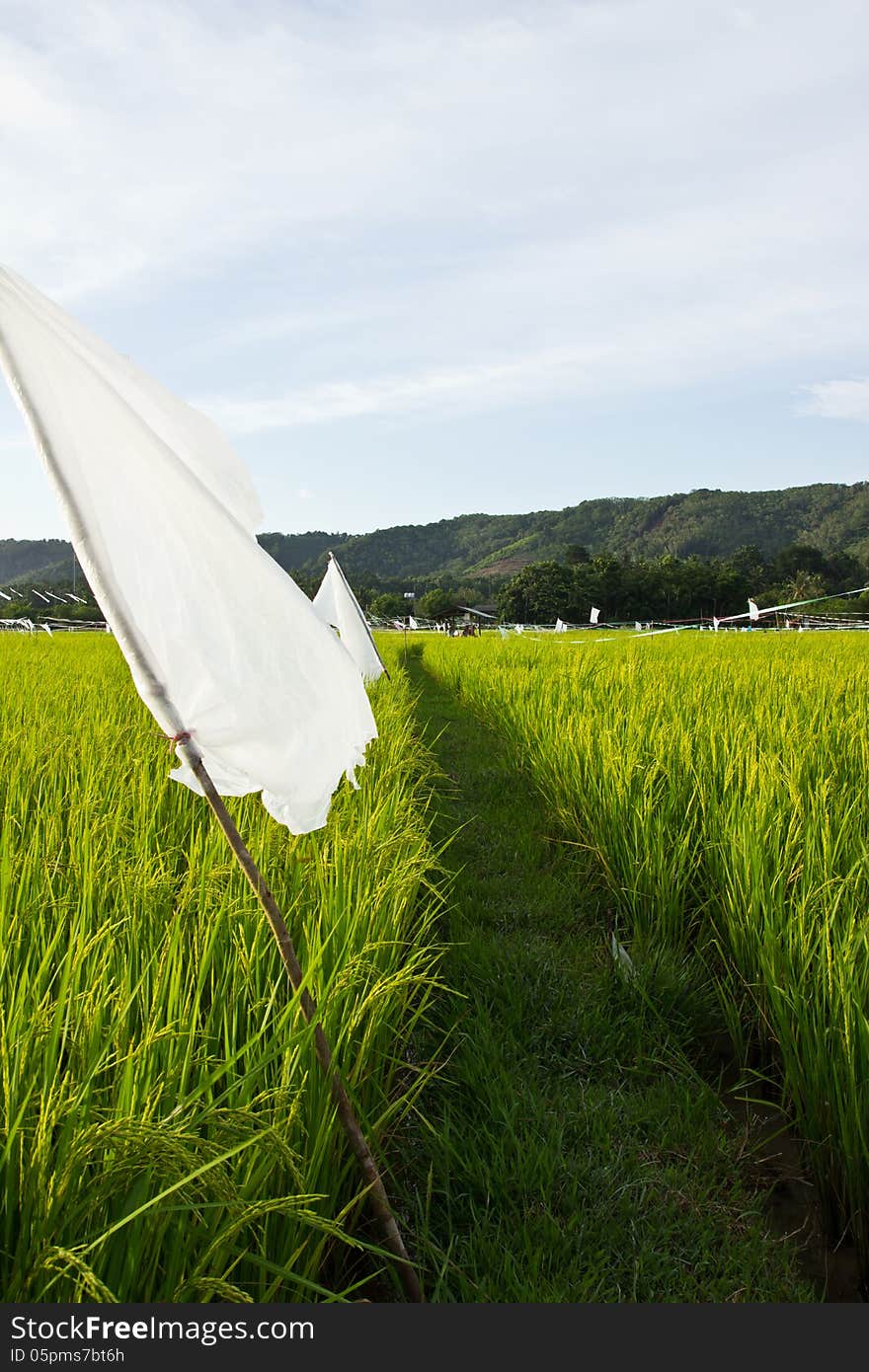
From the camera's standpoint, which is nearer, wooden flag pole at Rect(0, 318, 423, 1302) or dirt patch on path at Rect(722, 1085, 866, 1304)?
wooden flag pole at Rect(0, 318, 423, 1302)

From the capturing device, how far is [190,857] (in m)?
2.10

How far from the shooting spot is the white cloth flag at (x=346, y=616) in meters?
8.68

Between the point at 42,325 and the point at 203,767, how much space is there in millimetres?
605

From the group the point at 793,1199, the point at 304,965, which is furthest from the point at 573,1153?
the point at 304,965

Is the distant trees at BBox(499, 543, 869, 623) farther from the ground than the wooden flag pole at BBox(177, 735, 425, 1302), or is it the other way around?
the distant trees at BBox(499, 543, 869, 623)

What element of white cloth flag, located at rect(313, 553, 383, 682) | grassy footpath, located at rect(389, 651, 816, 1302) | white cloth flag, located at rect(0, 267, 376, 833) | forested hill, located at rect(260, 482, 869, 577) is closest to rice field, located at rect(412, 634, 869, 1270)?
grassy footpath, located at rect(389, 651, 816, 1302)

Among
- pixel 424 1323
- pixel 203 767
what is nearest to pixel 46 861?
pixel 203 767

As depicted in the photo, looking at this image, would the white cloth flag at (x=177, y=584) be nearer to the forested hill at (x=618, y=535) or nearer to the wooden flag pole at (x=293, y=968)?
the wooden flag pole at (x=293, y=968)

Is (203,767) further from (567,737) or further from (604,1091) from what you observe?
(567,737)

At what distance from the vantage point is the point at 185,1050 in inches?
52.6

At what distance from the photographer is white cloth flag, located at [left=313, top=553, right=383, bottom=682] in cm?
868

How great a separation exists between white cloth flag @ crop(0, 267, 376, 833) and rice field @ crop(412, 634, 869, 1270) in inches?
47.7

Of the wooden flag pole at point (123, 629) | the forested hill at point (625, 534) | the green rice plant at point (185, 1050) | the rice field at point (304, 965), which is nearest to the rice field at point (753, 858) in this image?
the rice field at point (304, 965)

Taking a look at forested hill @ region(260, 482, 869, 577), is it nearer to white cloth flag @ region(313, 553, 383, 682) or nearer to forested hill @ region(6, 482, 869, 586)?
forested hill @ region(6, 482, 869, 586)
